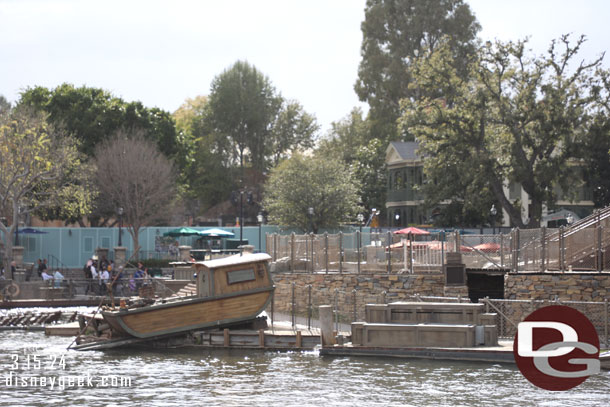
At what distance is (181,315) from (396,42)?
59.9 metres

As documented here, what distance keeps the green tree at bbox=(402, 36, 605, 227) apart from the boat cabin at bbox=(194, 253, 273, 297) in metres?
24.9

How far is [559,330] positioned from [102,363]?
14019 millimetres

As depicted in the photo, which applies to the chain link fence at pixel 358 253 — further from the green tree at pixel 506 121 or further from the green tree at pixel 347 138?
the green tree at pixel 347 138

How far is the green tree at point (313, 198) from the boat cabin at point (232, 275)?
35301 mm

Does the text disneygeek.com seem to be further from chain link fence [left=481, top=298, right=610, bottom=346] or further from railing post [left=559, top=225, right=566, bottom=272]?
railing post [left=559, top=225, right=566, bottom=272]

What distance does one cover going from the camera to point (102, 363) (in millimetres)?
30172

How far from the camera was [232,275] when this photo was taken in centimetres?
3309

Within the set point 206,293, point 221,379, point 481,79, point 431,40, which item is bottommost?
point 221,379

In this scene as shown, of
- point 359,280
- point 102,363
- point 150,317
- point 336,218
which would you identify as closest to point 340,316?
point 359,280

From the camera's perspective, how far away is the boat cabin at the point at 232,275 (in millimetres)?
32781

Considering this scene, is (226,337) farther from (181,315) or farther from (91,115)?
(91,115)

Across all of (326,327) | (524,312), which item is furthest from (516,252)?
(326,327)

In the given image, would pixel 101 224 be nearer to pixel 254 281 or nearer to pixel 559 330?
pixel 254 281

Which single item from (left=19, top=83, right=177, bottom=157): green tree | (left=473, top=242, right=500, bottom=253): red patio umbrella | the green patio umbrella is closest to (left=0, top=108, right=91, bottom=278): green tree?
the green patio umbrella
